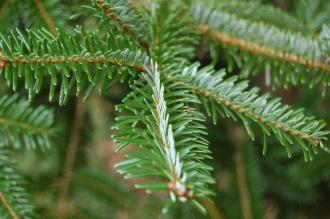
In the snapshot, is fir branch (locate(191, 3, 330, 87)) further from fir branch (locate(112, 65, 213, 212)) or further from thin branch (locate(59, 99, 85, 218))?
thin branch (locate(59, 99, 85, 218))

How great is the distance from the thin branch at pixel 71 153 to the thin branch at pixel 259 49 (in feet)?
1.41

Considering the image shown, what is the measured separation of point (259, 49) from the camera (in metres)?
0.65

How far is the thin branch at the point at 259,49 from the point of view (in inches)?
23.2

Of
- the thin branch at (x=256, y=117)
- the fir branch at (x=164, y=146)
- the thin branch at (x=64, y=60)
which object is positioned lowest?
the thin branch at (x=256, y=117)

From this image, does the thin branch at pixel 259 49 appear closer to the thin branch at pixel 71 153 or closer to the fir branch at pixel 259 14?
the fir branch at pixel 259 14

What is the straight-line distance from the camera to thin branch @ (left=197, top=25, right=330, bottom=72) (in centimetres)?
59

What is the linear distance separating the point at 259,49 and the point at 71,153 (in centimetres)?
50

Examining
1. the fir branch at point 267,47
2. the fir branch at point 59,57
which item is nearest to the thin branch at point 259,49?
the fir branch at point 267,47

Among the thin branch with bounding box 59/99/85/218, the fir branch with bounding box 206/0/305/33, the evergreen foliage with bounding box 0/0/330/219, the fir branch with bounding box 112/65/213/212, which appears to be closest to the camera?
the fir branch with bounding box 112/65/213/212

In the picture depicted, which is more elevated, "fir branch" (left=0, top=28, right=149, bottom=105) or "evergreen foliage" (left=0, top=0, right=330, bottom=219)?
"fir branch" (left=0, top=28, right=149, bottom=105)

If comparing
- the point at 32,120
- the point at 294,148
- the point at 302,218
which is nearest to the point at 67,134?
the point at 32,120

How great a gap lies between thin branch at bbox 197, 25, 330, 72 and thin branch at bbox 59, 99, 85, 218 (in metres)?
0.43

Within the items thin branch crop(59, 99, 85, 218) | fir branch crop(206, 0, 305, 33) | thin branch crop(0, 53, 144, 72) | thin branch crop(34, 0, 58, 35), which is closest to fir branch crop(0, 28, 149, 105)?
thin branch crop(0, 53, 144, 72)

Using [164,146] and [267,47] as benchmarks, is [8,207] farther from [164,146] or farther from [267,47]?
[267,47]
